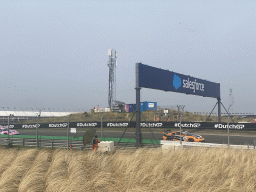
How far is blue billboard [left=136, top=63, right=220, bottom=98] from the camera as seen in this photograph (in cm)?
1591


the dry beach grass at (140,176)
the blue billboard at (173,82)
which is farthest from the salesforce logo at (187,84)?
the dry beach grass at (140,176)

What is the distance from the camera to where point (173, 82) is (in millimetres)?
19203

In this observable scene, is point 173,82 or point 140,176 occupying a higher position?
point 173,82

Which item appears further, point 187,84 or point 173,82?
point 187,84

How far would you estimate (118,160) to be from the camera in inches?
305

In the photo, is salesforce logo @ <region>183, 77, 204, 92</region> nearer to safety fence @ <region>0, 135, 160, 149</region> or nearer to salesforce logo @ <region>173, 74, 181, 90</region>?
salesforce logo @ <region>173, 74, 181, 90</region>

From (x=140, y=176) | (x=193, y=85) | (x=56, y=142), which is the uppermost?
(x=193, y=85)

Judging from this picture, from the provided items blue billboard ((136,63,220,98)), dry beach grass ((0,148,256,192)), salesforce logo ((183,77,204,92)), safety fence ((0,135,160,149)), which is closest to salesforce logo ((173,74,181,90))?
blue billboard ((136,63,220,98))

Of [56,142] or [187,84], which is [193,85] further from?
[56,142]

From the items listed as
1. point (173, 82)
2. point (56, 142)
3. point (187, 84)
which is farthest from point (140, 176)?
point (187, 84)

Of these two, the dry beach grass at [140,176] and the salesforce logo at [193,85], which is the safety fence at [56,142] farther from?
the salesforce logo at [193,85]

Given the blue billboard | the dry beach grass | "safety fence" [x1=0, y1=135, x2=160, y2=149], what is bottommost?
"safety fence" [x1=0, y1=135, x2=160, y2=149]

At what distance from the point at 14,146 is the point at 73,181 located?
1327 centimetres

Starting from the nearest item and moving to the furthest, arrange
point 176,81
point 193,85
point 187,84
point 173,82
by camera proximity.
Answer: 1. point 173,82
2. point 176,81
3. point 187,84
4. point 193,85
